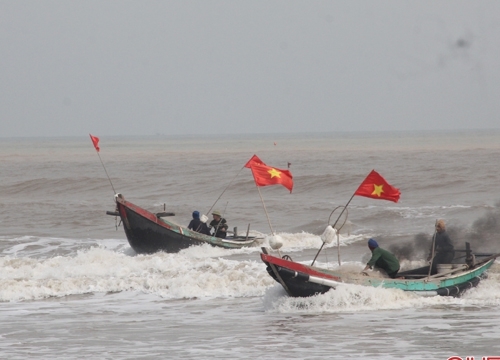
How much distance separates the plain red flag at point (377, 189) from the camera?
14.2 m

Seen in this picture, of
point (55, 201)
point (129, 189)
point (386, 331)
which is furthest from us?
point (129, 189)

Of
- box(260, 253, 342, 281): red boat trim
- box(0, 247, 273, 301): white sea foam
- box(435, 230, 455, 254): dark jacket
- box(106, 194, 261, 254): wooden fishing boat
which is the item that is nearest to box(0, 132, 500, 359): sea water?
box(0, 247, 273, 301): white sea foam

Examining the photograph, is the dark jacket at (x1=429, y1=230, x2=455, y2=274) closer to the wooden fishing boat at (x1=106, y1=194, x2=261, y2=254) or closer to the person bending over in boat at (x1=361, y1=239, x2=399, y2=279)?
the person bending over in boat at (x1=361, y1=239, x2=399, y2=279)

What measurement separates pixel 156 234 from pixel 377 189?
29.4 feet

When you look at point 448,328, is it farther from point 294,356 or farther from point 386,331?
point 294,356

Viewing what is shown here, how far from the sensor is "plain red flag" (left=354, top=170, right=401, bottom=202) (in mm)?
14188

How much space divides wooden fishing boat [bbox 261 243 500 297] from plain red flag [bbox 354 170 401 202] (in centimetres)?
130

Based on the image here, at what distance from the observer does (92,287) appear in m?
17.4

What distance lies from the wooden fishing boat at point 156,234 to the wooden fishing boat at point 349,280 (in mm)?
7329

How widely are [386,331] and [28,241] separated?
1559 centimetres

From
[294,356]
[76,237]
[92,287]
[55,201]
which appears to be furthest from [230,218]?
[294,356]

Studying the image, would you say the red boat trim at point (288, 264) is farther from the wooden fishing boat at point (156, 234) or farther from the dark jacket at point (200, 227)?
the dark jacket at point (200, 227)

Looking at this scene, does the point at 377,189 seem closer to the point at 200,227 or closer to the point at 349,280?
the point at 349,280

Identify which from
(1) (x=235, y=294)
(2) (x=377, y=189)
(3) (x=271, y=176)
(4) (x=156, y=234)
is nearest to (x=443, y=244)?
(2) (x=377, y=189)
